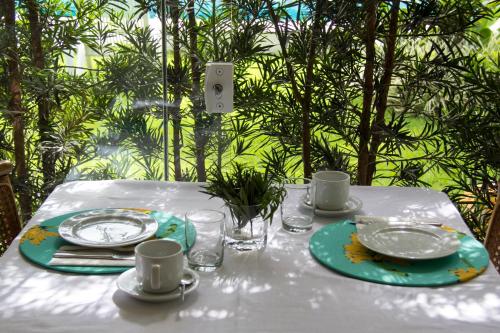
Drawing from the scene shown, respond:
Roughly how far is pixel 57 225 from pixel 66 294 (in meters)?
0.36

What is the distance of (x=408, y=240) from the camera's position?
142 centimetres

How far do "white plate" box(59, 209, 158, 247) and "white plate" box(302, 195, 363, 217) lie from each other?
16.0 inches

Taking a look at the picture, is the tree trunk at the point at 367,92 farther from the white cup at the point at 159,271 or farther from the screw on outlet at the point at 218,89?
the white cup at the point at 159,271

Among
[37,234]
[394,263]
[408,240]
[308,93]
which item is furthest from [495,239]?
[37,234]

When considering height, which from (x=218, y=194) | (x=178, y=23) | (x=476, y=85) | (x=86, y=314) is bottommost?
(x=86, y=314)

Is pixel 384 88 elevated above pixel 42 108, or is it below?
above

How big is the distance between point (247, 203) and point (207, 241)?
12 cm

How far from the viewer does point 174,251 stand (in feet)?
3.96

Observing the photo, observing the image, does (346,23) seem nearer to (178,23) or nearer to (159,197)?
(178,23)

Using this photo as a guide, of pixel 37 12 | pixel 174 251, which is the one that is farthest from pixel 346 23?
pixel 174 251

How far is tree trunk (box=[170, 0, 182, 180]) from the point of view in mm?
2326

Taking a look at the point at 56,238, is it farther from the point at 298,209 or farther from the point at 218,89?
the point at 218,89

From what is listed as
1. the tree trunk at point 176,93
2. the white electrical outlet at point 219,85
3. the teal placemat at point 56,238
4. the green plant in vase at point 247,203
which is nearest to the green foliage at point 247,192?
the green plant in vase at point 247,203

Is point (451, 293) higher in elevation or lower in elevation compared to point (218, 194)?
lower
